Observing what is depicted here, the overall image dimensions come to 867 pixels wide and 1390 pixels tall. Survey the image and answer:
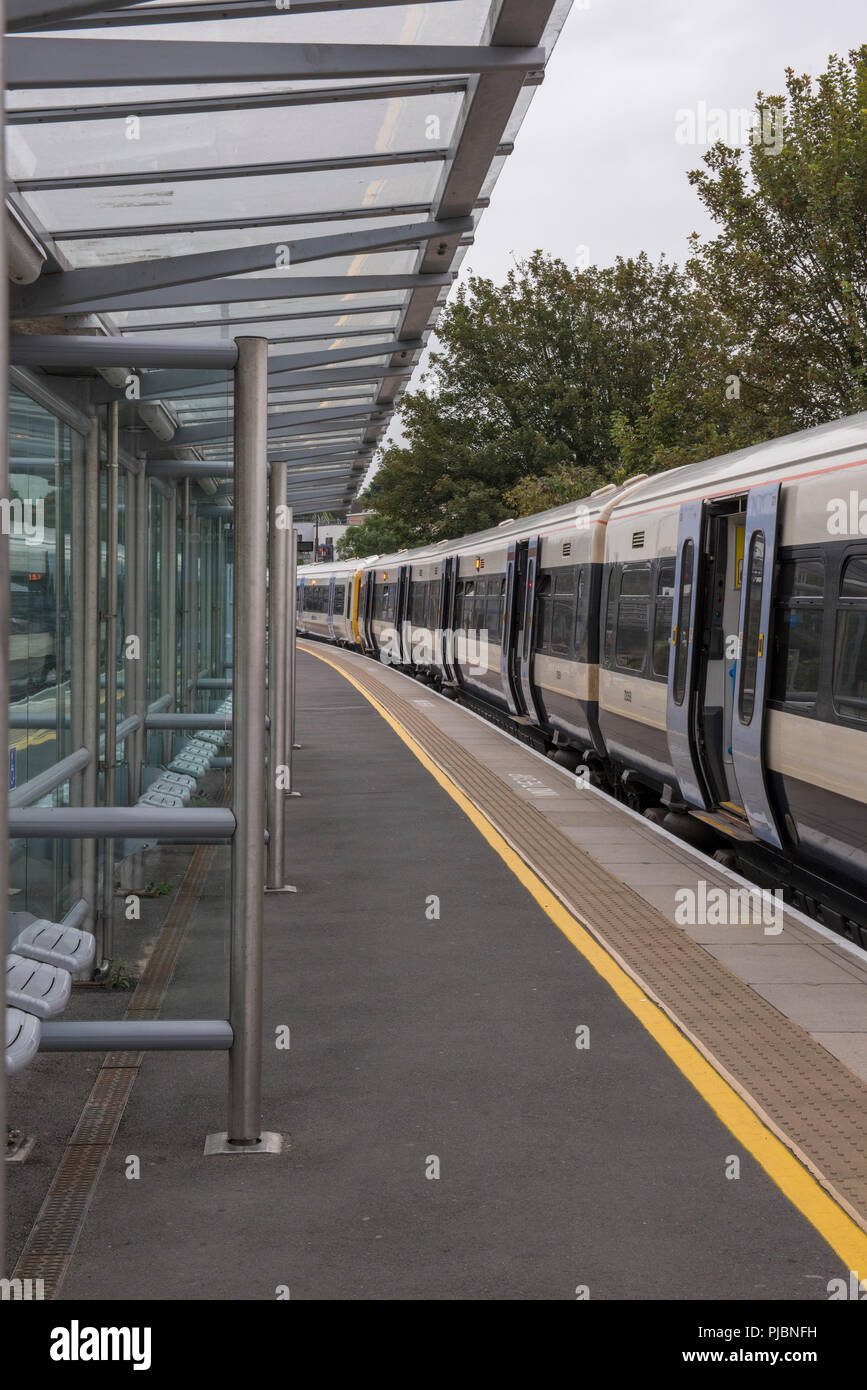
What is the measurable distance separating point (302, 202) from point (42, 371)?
135 cm

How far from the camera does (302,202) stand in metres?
6.43

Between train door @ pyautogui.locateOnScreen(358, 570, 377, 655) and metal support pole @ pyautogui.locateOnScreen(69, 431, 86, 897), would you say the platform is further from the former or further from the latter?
train door @ pyautogui.locateOnScreen(358, 570, 377, 655)

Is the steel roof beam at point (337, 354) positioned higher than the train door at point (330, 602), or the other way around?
the steel roof beam at point (337, 354)

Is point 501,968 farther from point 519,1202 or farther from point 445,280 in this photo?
point 445,280

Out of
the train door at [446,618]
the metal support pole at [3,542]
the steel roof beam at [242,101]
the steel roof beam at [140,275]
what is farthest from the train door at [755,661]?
the train door at [446,618]

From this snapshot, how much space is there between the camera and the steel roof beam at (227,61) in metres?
4.23

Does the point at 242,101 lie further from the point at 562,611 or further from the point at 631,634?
the point at 562,611

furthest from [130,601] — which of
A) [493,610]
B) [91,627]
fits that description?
[493,610]

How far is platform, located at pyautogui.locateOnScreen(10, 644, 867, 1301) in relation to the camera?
416 cm

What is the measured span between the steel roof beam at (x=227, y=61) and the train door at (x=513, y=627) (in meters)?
14.8

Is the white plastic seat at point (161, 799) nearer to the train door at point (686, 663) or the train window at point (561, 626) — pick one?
the train door at point (686, 663)

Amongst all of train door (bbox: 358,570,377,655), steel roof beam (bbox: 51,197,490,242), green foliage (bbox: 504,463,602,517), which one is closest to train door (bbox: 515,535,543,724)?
steel roof beam (bbox: 51,197,490,242)

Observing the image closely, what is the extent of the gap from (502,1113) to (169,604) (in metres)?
3.24
